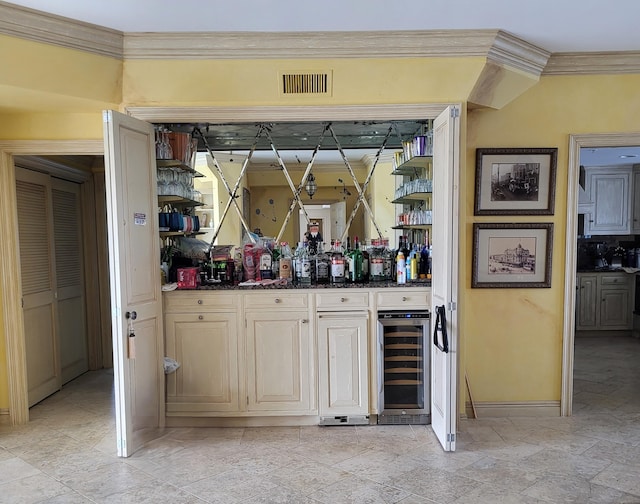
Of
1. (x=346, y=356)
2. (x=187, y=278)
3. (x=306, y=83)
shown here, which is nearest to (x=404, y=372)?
(x=346, y=356)

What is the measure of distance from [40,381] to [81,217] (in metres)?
1.63

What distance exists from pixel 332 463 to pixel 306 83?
243 cm

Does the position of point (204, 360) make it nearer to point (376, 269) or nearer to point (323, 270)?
point (323, 270)

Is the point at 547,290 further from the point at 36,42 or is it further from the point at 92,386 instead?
the point at 92,386

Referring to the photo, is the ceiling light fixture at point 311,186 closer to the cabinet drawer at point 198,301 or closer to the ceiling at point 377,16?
the cabinet drawer at point 198,301

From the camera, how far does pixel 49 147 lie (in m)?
3.12

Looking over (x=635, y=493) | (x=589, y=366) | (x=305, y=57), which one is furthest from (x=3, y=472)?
(x=589, y=366)

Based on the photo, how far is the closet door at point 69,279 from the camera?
399 centimetres

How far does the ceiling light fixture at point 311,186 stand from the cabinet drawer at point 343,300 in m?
1.10

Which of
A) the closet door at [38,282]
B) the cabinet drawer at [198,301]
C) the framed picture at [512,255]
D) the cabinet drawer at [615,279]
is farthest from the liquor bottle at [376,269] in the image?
the cabinet drawer at [615,279]

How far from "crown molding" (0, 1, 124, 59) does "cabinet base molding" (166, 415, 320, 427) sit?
2.52 meters

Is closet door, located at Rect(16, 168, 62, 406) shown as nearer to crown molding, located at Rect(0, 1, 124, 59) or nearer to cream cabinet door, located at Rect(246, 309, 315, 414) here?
crown molding, located at Rect(0, 1, 124, 59)

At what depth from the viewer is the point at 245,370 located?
122 inches

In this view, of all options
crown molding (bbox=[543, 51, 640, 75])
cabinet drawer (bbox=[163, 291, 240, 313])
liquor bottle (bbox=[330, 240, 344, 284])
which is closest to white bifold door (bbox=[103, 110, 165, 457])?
cabinet drawer (bbox=[163, 291, 240, 313])
